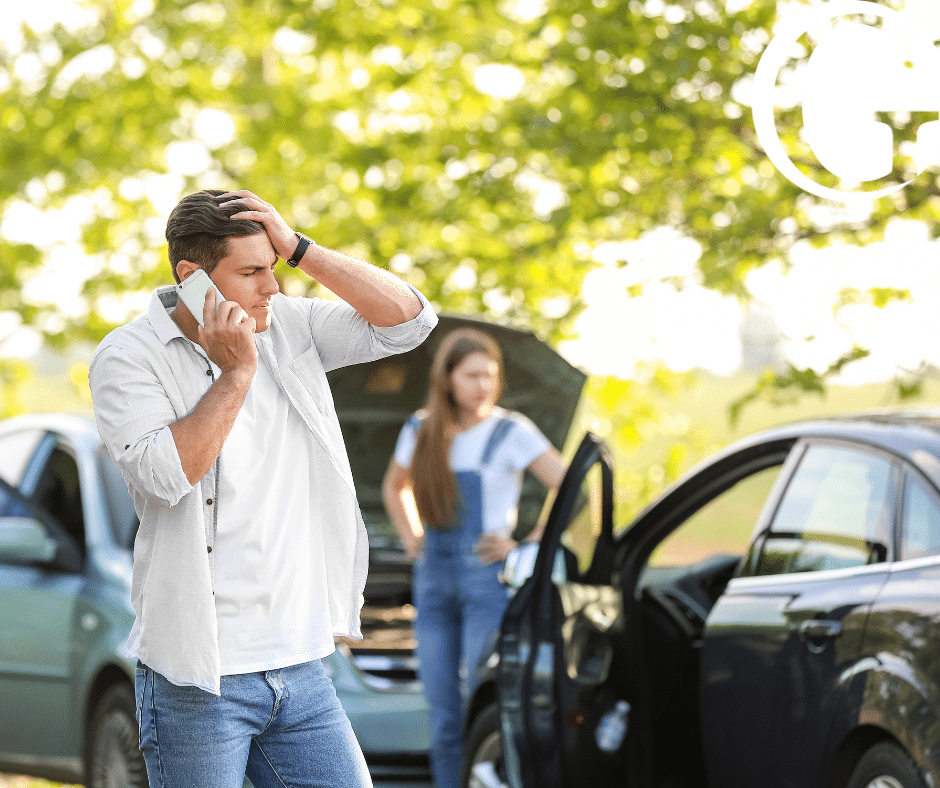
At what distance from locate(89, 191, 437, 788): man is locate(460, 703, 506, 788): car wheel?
201 cm

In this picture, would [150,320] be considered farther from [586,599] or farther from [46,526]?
[46,526]

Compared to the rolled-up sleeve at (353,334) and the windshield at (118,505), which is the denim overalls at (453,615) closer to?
the windshield at (118,505)

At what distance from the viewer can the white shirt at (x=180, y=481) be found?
A: 7.23 feet

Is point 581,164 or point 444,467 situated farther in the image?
point 581,164

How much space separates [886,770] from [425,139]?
261 inches

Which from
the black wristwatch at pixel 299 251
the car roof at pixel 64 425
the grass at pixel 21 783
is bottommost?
the grass at pixel 21 783

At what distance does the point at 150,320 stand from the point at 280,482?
Result: 0.41m

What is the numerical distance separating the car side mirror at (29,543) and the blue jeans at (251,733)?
323cm

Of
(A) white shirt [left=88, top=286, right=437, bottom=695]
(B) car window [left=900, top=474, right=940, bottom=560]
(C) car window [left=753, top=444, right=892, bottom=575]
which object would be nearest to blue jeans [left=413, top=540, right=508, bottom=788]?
(C) car window [left=753, top=444, right=892, bottom=575]

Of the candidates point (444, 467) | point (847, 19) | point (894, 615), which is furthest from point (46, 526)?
point (847, 19)

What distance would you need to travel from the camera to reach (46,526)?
543 centimetres

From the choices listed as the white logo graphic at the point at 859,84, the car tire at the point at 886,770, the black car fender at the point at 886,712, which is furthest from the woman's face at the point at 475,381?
the car tire at the point at 886,770

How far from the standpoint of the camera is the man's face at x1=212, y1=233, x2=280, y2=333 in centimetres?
232

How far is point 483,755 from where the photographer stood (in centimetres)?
450
